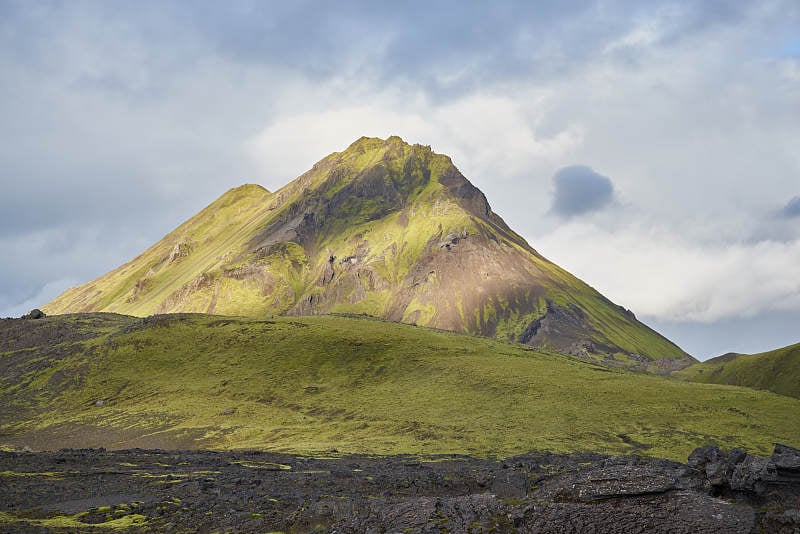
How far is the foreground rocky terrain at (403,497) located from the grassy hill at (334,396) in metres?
30.4

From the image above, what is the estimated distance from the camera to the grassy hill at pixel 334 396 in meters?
90.4

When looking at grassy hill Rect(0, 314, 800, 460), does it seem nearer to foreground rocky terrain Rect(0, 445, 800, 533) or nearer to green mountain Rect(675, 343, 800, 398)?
foreground rocky terrain Rect(0, 445, 800, 533)

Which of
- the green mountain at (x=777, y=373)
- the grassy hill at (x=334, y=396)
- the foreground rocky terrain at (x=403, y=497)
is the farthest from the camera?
the green mountain at (x=777, y=373)

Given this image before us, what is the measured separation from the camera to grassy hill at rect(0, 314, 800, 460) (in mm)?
90375

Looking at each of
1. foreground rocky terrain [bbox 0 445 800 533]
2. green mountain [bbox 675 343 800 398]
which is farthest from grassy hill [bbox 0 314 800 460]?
green mountain [bbox 675 343 800 398]

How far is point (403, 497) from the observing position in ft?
135

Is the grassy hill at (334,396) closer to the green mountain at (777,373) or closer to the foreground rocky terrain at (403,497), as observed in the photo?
the foreground rocky terrain at (403,497)

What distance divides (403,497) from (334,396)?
87304 millimetres

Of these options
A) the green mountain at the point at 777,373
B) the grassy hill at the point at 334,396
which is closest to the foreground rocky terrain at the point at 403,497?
the grassy hill at the point at 334,396

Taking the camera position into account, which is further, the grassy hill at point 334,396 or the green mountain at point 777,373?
the green mountain at point 777,373

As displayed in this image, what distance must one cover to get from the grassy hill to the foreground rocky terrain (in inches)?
1198

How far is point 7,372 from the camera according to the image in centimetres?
14875

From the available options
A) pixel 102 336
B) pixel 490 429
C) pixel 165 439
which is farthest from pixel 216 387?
pixel 490 429

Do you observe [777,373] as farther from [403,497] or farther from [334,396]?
[403,497]
